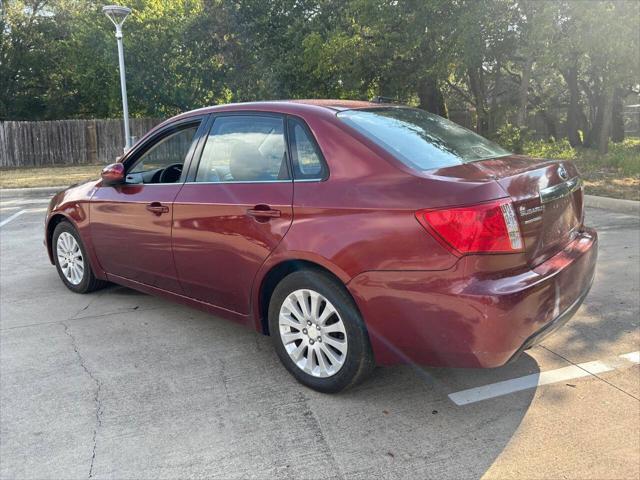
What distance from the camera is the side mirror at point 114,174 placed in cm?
455

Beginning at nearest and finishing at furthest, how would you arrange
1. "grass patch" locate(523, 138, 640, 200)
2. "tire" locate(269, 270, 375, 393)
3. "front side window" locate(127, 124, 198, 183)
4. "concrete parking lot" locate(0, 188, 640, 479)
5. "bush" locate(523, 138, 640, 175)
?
"concrete parking lot" locate(0, 188, 640, 479)
"tire" locate(269, 270, 375, 393)
"front side window" locate(127, 124, 198, 183)
"grass patch" locate(523, 138, 640, 200)
"bush" locate(523, 138, 640, 175)

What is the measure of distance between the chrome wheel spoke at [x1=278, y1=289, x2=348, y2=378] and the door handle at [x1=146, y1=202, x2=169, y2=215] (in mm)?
1282

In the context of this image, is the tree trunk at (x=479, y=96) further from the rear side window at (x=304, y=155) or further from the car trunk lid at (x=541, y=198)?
the rear side window at (x=304, y=155)

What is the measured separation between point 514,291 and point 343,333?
0.96 m

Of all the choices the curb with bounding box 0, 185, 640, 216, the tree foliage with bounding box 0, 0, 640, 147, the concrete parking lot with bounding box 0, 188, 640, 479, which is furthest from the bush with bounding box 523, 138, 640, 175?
the concrete parking lot with bounding box 0, 188, 640, 479

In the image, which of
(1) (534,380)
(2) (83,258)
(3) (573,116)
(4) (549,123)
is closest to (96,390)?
(2) (83,258)

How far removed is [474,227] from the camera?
109 inches

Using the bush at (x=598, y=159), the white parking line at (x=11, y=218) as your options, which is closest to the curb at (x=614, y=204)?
the bush at (x=598, y=159)

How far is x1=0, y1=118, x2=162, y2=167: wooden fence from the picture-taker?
21.7 metres

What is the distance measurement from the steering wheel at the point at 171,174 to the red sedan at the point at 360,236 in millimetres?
63

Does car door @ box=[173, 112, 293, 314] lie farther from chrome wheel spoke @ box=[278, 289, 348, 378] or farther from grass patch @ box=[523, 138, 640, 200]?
grass patch @ box=[523, 138, 640, 200]

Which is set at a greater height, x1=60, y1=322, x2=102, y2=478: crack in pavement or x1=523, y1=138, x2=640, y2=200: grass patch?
x1=523, y1=138, x2=640, y2=200: grass patch

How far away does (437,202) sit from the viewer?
2814 mm

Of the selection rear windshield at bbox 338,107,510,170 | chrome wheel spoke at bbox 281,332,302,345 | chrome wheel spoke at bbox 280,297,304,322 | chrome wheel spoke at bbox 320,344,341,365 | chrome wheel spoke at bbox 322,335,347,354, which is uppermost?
rear windshield at bbox 338,107,510,170
